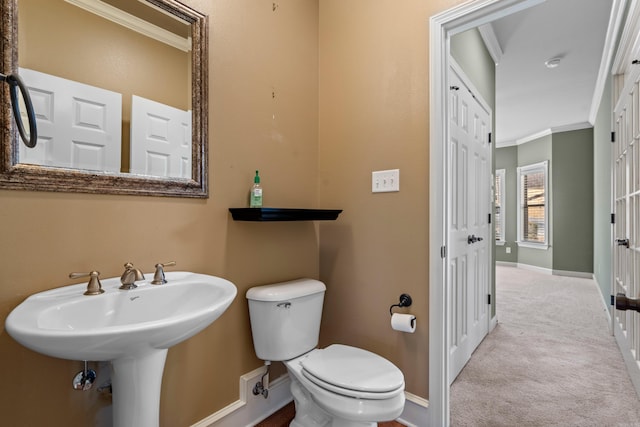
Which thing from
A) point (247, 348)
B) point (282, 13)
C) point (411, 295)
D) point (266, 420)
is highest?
point (282, 13)

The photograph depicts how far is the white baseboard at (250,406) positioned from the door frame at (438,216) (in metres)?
0.80

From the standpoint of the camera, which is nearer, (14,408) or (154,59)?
(14,408)

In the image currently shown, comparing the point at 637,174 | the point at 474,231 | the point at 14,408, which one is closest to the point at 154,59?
the point at 14,408

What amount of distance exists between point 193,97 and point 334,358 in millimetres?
1333

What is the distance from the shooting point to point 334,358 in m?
1.42

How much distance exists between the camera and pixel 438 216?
149cm

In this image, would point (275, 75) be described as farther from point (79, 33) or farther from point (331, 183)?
point (79, 33)

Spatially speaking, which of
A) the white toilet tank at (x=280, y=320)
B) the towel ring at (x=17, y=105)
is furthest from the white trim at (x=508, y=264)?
the towel ring at (x=17, y=105)

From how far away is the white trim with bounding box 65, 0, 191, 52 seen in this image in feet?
3.65

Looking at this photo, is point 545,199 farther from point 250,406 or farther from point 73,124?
point 73,124

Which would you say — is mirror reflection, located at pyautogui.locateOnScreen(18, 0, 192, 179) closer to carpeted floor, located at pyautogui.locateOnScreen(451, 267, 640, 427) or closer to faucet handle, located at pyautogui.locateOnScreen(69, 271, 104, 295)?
faucet handle, located at pyautogui.locateOnScreen(69, 271, 104, 295)

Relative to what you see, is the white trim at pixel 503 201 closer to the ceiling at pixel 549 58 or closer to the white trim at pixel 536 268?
the white trim at pixel 536 268

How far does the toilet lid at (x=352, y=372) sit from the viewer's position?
3.89ft

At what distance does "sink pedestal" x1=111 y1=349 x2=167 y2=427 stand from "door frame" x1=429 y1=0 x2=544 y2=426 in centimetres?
A: 119
